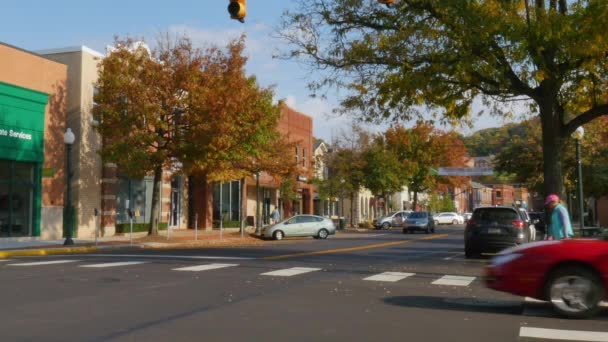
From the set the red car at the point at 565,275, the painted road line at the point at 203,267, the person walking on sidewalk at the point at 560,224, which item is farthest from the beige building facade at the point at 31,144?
the red car at the point at 565,275

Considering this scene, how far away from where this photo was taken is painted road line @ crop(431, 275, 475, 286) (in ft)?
42.6

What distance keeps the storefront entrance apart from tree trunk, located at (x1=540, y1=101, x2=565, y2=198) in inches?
794

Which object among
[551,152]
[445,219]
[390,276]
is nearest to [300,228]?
[551,152]

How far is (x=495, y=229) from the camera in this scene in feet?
64.4

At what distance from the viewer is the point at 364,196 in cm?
7719

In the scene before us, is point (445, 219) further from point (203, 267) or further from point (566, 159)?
point (203, 267)

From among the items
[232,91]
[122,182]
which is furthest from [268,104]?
[122,182]

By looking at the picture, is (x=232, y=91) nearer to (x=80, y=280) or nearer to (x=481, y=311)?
(x=80, y=280)

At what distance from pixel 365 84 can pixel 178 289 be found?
9.35 metres

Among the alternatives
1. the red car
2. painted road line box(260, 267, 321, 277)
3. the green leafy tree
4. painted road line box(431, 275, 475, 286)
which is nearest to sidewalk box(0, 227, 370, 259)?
painted road line box(260, 267, 321, 277)

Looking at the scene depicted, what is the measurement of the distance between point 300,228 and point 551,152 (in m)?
18.4

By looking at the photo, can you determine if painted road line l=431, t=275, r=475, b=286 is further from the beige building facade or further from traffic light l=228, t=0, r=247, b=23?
the beige building facade

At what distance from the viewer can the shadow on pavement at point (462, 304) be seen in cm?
947

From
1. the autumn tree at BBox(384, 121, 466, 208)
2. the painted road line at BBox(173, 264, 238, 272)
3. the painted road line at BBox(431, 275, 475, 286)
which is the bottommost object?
the painted road line at BBox(431, 275, 475, 286)
